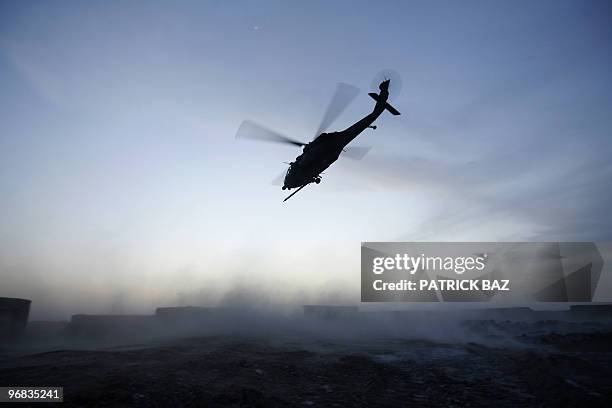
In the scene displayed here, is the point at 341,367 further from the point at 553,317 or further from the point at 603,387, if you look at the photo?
the point at 553,317

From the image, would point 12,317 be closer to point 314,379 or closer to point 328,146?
point 314,379

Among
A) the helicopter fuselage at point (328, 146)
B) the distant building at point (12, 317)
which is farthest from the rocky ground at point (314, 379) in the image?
the distant building at point (12, 317)

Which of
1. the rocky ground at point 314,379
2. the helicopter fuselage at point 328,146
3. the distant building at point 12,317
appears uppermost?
the helicopter fuselage at point 328,146

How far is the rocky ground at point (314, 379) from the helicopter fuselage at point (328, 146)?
387 inches

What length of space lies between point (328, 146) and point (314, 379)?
36.2 feet

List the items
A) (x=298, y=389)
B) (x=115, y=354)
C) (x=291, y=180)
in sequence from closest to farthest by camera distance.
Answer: (x=298, y=389) → (x=115, y=354) → (x=291, y=180)

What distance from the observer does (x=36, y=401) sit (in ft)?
27.8

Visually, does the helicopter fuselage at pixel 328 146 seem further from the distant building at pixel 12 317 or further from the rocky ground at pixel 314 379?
the distant building at pixel 12 317

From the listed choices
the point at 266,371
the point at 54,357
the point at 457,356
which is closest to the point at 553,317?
the point at 457,356

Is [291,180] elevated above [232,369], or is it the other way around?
[291,180]

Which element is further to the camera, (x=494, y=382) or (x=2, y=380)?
(x=494, y=382)

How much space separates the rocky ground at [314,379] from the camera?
9430mm

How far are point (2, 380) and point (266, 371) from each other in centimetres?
911

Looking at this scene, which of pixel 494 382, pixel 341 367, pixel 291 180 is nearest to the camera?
pixel 494 382
